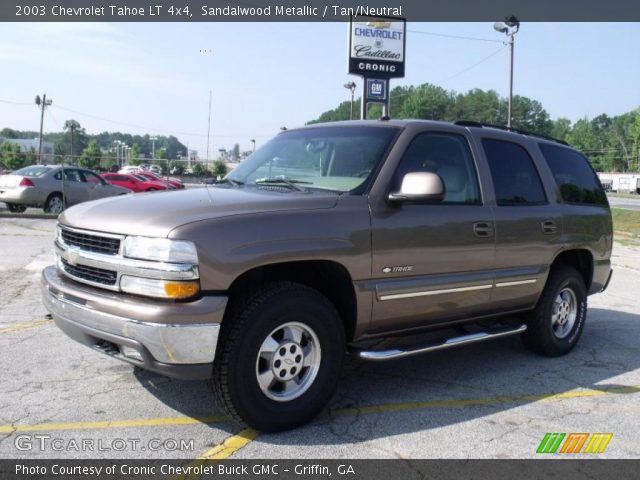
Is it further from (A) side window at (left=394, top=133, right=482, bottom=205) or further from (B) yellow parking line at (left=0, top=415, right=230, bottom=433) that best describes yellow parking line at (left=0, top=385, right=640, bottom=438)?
(A) side window at (left=394, top=133, right=482, bottom=205)

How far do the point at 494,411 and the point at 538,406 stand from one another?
376 mm

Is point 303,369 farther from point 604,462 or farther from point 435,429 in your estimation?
point 604,462

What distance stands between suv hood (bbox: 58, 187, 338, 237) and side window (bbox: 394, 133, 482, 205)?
2.50 ft

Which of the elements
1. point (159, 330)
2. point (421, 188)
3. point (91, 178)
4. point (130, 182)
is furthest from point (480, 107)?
point (159, 330)

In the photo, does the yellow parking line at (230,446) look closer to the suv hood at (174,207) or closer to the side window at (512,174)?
the suv hood at (174,207)

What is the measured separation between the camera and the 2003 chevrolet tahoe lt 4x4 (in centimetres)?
339

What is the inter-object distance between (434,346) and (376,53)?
20241 millimetres

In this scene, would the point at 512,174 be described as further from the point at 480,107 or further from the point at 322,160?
the point at 480,107

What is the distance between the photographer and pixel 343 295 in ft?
13.4

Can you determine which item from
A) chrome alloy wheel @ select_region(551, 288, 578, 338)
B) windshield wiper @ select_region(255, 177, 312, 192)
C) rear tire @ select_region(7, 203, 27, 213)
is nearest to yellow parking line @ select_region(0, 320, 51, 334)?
windshield wiper @ select_region(255, 177, 312, 192)

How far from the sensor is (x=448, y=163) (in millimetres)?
4750

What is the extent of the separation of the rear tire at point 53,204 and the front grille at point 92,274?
14.2 m

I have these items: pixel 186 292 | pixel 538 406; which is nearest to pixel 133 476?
pixel 186 292

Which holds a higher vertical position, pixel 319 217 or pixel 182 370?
pixel 319 217
